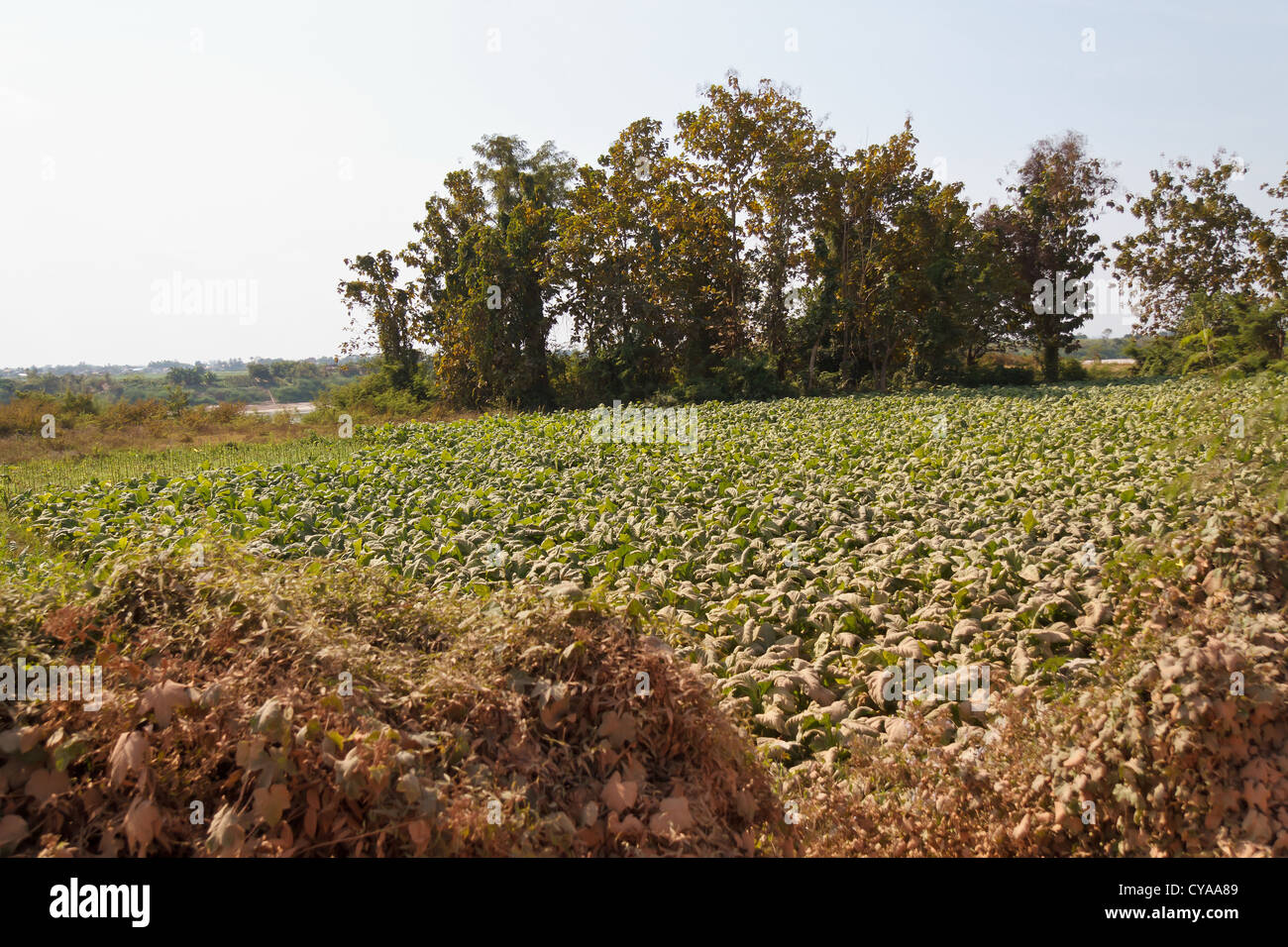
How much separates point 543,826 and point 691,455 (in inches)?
355

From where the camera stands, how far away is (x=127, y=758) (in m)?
2.41

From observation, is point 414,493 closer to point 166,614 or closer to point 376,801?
point 166,614

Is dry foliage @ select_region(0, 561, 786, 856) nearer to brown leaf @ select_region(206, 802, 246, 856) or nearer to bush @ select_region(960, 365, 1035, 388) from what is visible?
brown leaf @ select_region(206, 802, 246, 856)

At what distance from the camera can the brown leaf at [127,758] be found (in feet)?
7.83

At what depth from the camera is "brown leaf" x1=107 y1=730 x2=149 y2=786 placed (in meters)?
2.39

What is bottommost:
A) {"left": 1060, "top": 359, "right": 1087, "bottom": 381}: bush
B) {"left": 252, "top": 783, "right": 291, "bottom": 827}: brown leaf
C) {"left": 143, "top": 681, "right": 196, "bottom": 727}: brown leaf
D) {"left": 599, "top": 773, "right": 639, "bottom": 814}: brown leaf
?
{"left": 599, "top": 773, "right": 639, "bottom": 814}: brown leaf

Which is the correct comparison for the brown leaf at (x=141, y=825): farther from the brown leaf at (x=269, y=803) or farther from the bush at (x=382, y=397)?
the bush at (x=382, y=397)

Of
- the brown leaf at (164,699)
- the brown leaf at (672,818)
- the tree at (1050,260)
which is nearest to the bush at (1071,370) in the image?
the tree at (1050,260)

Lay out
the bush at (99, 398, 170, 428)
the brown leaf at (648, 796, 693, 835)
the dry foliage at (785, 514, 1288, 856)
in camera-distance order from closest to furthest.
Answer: the brown leaf at (648, 796, 693, 835) → the dry foliage at (785, 514, 1288, 856) → the bush at (99, 398, 170, 428)

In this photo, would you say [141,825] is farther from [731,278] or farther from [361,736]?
[731,278]

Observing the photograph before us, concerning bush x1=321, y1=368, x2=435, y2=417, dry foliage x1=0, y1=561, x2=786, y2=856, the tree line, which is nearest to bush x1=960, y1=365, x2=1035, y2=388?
the tree line

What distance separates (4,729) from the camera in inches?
98.6

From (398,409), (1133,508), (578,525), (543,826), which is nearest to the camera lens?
(543,826)
